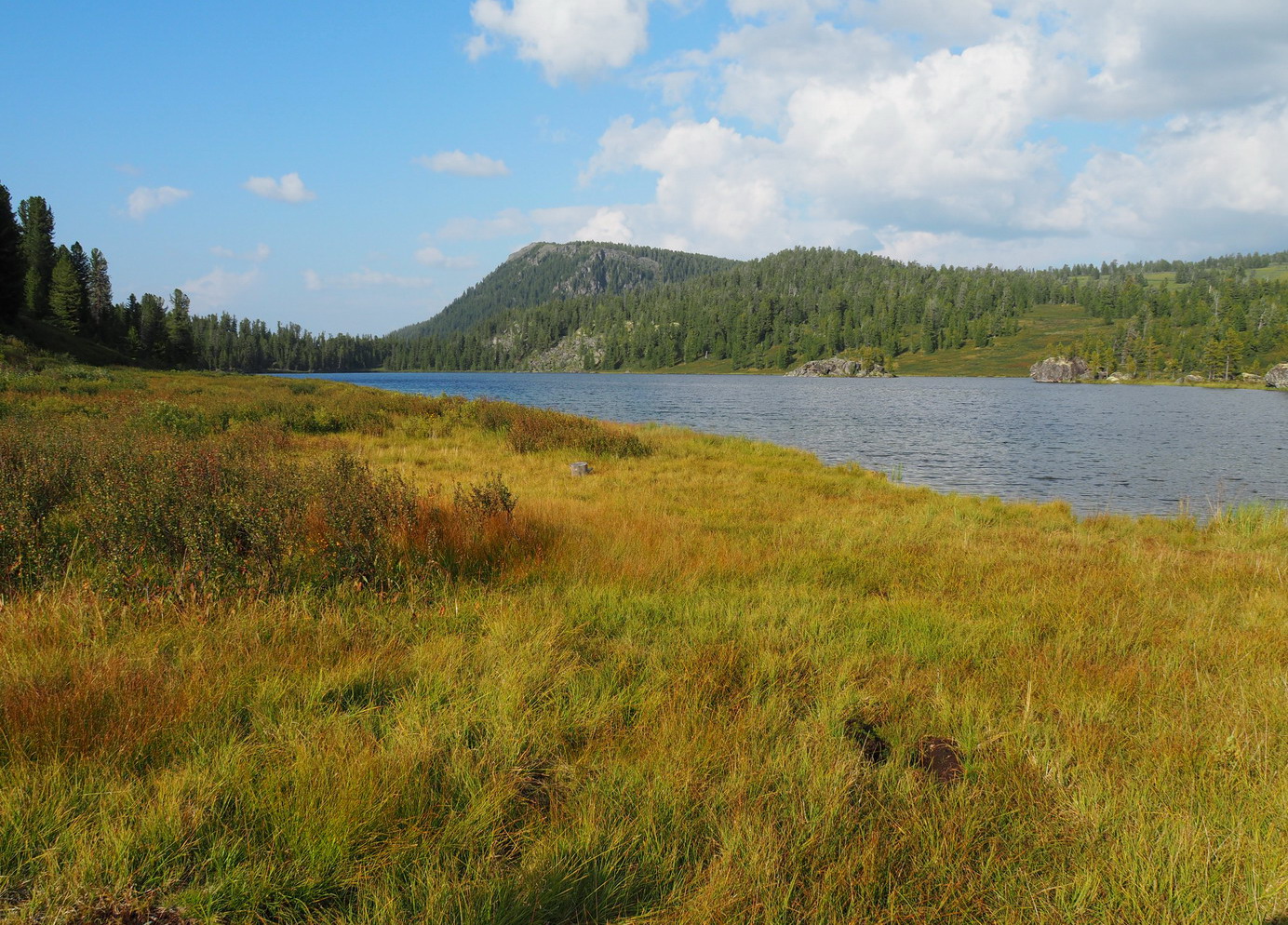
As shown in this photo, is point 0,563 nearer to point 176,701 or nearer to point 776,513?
point 176,701

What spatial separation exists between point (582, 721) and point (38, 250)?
332 ft

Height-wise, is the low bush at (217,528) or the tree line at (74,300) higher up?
the tree line at (74,300)

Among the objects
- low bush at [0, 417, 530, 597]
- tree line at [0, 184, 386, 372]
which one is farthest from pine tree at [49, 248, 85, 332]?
low bush at [0, 417, 530, 597]

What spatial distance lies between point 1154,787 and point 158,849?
4392 millimetres

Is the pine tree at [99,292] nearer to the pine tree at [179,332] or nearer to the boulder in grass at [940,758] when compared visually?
the pine tree at [179,332]

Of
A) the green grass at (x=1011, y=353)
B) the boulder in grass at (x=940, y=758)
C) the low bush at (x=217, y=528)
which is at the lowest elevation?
the boulder in grass at (x=940, y=758)

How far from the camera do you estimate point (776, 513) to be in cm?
1082

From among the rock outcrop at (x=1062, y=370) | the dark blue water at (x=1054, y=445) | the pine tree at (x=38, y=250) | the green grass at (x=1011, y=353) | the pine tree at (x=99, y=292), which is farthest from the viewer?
the green grass at (x=1011, y=353)

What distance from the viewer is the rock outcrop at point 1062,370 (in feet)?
432

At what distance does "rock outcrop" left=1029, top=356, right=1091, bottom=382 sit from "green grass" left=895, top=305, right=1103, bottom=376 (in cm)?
1004

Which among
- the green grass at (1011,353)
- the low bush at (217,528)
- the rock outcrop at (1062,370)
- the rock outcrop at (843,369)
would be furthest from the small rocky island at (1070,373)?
the low bush at (217,528)

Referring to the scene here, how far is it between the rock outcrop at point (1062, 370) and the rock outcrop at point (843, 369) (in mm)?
32978

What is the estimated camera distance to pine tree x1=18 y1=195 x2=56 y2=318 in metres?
64.1

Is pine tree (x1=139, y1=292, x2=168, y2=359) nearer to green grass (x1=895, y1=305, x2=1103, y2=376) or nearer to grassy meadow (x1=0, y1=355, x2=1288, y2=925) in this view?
grassy meadow (x1=0, y1=355, x2=1288, y2=925)
